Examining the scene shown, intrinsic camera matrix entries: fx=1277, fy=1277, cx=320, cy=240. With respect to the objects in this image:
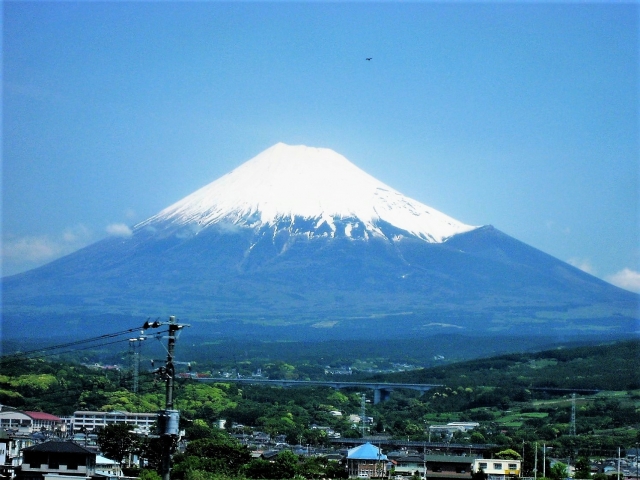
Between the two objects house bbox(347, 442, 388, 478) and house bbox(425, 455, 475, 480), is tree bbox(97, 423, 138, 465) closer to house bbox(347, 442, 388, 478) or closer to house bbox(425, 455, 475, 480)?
house bbox(347, 442, 388, 478)

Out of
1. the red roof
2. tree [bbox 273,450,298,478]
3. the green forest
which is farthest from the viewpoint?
the green forest

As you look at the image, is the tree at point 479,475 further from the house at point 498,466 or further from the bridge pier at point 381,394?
the bridge pier at point 381,394

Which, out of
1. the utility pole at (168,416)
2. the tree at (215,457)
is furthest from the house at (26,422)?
the utility pole at (168,416)

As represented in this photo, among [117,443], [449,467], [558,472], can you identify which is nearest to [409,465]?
[449,467]

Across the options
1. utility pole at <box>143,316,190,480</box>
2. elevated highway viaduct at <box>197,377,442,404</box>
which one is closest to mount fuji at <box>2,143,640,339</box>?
elevated highway viaduct at <box>197,377,442,404</box>

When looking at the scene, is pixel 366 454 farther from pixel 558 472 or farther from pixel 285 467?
pixel 558 472

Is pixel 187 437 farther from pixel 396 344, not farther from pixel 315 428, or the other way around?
pixel 396 344

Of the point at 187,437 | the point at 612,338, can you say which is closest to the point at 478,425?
the point at 187,437
